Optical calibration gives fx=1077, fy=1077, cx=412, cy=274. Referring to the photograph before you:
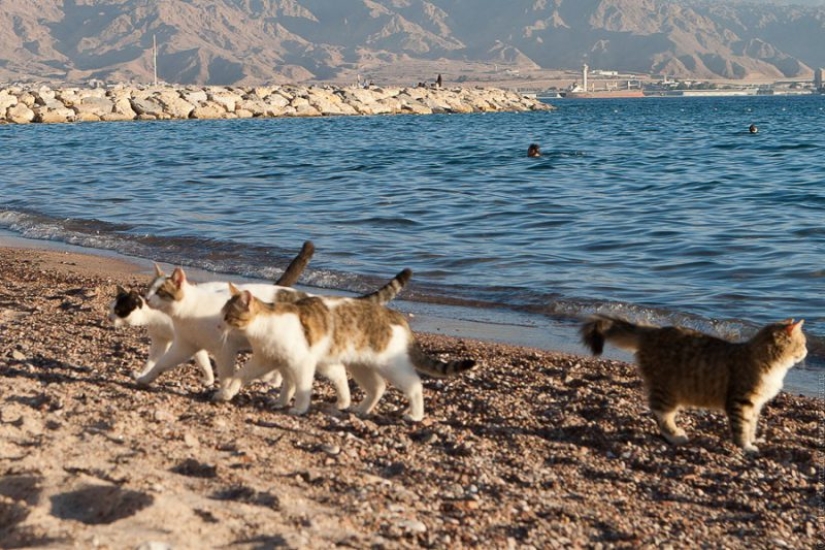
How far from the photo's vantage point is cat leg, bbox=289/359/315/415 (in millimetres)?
6289

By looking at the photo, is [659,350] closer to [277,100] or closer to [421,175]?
[421,175]

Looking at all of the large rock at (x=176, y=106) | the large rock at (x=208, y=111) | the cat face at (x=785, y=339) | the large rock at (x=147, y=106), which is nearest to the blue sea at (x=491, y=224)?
the cat face at (x=785, y=339)

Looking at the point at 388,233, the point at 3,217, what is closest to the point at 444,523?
the point at 388,233

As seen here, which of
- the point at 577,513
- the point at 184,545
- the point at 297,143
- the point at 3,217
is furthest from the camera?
the point at 297,143

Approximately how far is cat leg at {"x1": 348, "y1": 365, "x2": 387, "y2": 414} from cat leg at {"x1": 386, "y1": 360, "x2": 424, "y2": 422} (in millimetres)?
203

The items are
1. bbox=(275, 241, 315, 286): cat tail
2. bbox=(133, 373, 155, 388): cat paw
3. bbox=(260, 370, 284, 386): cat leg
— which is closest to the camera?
bbox=(133, 373, 155, 388): cat paw

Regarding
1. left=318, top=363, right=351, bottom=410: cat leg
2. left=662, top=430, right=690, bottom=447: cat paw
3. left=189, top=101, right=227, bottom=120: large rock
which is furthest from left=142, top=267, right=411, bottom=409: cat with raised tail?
left=189, top=101, right=227, bottom=120: large rock

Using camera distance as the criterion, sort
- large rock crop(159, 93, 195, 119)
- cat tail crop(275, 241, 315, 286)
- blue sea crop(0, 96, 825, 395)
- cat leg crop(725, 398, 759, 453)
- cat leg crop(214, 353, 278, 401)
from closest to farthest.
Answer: cat leg crop(725, 398, 759, 453) < cat leg crop(214, 353, 278, 401) < cat tail crop(275, 241, 315, 286) < blue sea crop(0, 96, 825, 395) < large rock crop(159, 93, 195, 119)

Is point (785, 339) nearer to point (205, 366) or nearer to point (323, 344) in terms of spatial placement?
point (323, 344)

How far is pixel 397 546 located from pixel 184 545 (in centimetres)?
81

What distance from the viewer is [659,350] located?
6.31 metres

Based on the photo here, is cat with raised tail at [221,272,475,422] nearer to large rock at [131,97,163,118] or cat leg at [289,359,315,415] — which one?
cat leg at [289,359,315,415]

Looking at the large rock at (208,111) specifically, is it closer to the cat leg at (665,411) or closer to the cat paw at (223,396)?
the cat paw at (223,396)

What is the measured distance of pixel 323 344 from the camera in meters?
6.32
